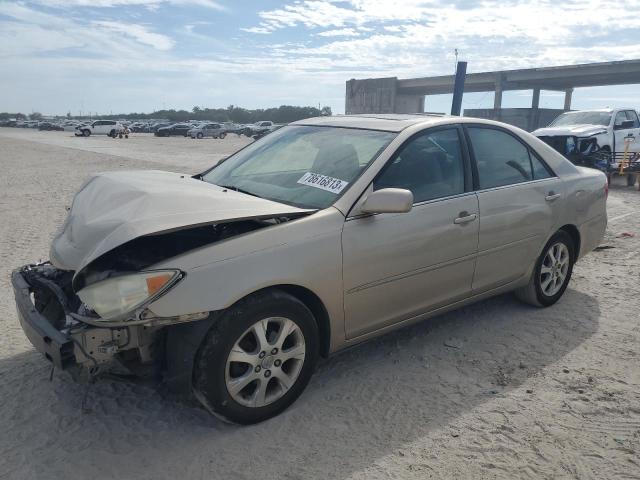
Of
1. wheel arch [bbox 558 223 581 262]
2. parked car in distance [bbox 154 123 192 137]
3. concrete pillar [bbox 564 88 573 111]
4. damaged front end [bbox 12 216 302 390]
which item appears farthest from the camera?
concrete pillar [bbox 564 88 573 111]

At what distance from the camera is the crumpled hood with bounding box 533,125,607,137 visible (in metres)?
13.5

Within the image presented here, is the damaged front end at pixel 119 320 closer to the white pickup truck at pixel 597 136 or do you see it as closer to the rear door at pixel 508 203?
the rear door at pixel 508 203

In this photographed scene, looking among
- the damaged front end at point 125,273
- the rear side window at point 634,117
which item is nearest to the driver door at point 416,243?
the damaged front end at point 125,273

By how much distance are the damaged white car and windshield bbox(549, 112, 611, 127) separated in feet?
39.5

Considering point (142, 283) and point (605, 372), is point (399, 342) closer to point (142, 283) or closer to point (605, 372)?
point (605, 372)

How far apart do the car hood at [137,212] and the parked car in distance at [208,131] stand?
4930 centimetres

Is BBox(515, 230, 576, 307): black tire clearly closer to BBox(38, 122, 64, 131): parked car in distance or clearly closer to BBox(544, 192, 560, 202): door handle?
BBox(544, 192, 560, 202): door handle

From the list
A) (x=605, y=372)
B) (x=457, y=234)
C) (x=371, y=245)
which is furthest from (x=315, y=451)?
(x=605, y=372)

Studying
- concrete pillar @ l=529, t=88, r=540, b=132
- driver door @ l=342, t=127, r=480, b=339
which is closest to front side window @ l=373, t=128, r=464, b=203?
driver door @ l=342, t=127, r=480, b=339

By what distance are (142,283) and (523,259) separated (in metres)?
3.01

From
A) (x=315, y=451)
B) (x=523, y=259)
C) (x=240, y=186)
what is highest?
(x=240, y=186)

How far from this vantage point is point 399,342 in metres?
3.99

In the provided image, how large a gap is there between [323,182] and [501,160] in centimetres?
163

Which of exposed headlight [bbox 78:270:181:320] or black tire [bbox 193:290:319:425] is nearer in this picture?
exposed headlight [bbox 78:270:181:320]
